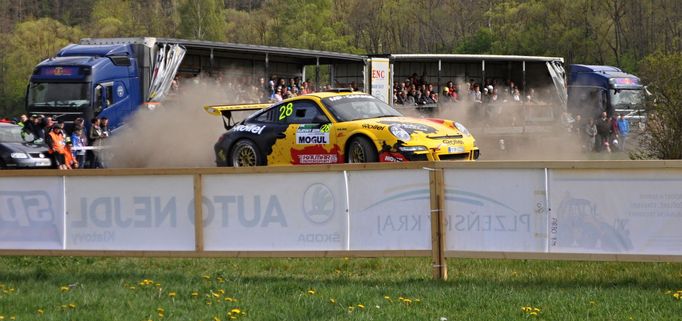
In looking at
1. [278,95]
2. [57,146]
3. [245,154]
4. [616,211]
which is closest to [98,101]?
[57,146]

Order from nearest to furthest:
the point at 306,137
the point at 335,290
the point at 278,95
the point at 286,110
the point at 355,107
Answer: the point at 335,290, the point at 306,137, the point at 355,107, the point at 286,110, the point at 278,95

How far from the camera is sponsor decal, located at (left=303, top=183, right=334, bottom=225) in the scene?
959 cm

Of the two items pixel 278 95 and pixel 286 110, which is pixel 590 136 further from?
pixel 286 110

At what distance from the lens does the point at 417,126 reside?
1511 cm

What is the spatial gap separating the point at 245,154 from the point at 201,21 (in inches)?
2578

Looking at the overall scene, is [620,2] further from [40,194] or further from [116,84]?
[40,194]

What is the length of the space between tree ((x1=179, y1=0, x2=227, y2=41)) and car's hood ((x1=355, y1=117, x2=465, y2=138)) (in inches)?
2594

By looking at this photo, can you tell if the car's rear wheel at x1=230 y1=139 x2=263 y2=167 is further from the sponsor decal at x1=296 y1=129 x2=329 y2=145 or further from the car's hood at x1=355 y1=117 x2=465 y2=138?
the car's hood at x1=355 y1=117 x2=465 y2=138

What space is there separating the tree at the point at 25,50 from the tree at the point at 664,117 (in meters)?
59.7

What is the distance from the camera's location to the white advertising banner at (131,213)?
9.96m

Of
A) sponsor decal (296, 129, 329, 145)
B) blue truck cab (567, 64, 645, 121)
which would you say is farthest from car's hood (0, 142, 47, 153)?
blue truck cab (567, 64, 645, 121)

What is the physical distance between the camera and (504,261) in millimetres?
10469

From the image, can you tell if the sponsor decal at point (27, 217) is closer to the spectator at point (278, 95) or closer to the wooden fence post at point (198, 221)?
the wooden fence post at point (198, 221)

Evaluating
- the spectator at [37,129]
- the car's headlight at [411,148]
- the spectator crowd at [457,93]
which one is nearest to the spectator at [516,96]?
the spectator crowd at [457,93]
